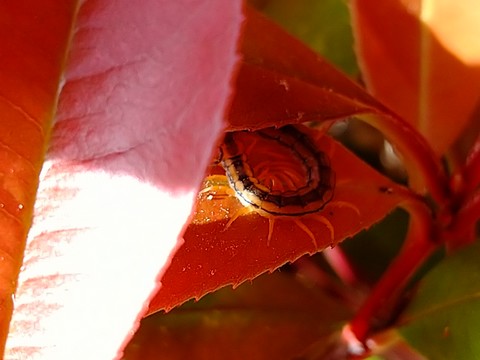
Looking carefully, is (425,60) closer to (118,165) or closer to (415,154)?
(415,154)

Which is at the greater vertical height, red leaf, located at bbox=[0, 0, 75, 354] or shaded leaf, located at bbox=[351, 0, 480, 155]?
red leaf, located at bbox=[0, 0, 75, 354]

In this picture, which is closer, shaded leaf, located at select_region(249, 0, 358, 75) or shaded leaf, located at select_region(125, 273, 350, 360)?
shaded leaf, located at select_region(125, 273, 350, 360)

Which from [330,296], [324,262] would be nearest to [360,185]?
[330,296]

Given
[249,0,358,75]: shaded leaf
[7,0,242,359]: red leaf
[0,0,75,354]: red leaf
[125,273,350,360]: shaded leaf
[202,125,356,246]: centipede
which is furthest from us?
[249,0,358,75]: shaded leaf

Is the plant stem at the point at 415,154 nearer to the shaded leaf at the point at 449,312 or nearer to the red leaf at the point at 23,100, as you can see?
the shaded leaf at the point at 449,312

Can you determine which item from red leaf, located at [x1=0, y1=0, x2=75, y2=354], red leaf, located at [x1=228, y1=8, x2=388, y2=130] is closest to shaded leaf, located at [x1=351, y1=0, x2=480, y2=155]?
red leaf, located at [x1=228, y1=8, x2=388, y2=130]

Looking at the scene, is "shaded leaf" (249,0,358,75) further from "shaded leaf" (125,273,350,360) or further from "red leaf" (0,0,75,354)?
"red leaf" (0,0,75,354)

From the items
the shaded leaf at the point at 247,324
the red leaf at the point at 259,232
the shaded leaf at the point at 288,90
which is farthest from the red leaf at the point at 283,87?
the shaded leaf at the point at 247,324
